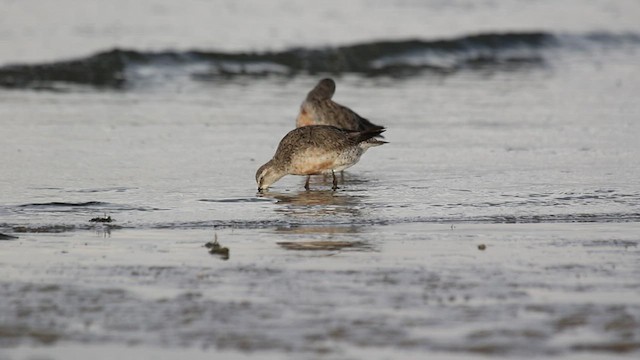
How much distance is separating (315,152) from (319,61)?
37.6ft

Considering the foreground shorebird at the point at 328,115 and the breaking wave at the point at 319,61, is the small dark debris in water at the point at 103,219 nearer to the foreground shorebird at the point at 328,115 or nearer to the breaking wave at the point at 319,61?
the foreground shorebird at the point at 328,115

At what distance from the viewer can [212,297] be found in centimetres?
687

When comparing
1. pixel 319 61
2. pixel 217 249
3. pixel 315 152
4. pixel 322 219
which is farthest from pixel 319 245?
pixel 319 61

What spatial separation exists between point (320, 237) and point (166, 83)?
11.4 m

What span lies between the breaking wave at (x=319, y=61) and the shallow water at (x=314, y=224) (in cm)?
23

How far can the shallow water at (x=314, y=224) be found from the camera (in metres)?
6.25

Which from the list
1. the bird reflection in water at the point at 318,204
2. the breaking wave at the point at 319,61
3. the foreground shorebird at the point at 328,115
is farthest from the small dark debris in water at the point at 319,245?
the breaking wave at the point at 319,61

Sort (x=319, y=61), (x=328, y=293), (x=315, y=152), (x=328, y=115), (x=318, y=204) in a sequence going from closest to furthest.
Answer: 1. (x=328, y=293)
2. (x=318, y=204)
3. (x=315, y=152)
4. (x=328, y=115)
5. (x=319, y=61)

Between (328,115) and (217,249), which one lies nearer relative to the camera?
(217,249)

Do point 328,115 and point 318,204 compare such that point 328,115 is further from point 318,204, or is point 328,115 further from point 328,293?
point 328,293

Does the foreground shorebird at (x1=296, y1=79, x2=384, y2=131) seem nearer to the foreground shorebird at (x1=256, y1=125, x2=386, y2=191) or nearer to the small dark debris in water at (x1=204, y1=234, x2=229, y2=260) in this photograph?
the foreground shorebird at (x1=256, y1=125, x2=386, y2=191)

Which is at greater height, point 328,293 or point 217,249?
point 217,249

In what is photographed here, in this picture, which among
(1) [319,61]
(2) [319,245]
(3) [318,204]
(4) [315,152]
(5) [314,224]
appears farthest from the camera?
(1) [319,61]

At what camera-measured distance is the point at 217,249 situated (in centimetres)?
809
